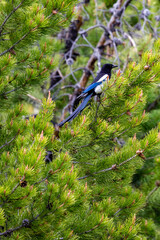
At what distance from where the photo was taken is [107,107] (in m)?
2.27

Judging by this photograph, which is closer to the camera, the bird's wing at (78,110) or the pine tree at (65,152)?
the pine tree at (65,152)

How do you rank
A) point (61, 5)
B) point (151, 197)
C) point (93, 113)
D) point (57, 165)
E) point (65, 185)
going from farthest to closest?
point (151, 197) < point (61, 5) < point (93, 113) < point (57, 165) < point (65, 185)

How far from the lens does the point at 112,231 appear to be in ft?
7.12

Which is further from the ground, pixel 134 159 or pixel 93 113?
pixel 93 113

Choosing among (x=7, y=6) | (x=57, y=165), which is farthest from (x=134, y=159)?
(x=7, y=6)

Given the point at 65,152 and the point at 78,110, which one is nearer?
the point at 65,152

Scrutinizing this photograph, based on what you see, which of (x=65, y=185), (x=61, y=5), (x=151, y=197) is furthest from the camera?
(x=151, y=197)

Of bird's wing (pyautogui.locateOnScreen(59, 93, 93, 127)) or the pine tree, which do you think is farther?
bird's wing (pyautogui.locateOnScreen(59, 93, 93, 127))

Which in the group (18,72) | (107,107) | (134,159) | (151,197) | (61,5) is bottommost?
(151,197)

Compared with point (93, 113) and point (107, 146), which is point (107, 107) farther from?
point (107, 146)

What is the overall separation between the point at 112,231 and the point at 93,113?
0.82 m

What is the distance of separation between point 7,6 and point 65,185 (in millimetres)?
1545

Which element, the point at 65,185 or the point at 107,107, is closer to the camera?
the point at 65,185

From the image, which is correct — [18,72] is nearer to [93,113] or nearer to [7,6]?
[7,6]
